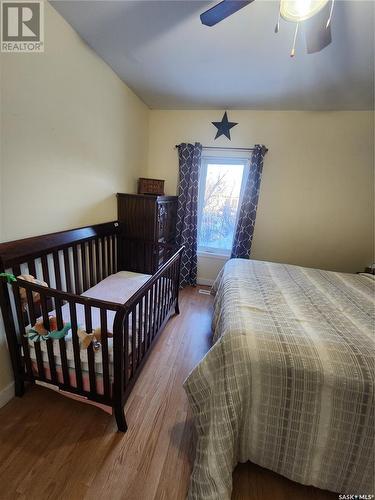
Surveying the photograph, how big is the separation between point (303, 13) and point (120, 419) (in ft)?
7.68

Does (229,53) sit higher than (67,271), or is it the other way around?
(229,53)

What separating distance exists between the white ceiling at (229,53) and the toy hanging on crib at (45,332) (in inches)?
74.8

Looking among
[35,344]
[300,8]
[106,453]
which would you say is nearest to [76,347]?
[35,344]

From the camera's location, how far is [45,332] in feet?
3.85

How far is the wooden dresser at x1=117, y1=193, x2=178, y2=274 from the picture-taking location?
2.37 m

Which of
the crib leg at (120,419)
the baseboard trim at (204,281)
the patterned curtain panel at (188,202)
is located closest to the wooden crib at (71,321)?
the crib leg at (120,419)

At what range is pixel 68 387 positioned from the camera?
1.26 meters

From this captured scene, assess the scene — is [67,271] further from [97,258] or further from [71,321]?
[71,321]

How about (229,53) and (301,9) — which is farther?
(229,53)

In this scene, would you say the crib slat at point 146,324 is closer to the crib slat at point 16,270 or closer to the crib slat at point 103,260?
the crib slat at point 16,270

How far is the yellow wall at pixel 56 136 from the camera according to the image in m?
1.24

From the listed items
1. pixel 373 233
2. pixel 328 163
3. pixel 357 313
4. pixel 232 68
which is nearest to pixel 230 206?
pixel 328 163

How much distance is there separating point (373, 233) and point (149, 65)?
3.09 m

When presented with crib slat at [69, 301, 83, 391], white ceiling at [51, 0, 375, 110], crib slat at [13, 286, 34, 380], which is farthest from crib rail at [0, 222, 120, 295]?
white ceiling at [51, 0, 375, 110]
